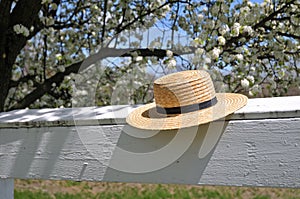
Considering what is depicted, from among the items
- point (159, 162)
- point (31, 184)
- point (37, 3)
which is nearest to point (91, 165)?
point (159, 162)

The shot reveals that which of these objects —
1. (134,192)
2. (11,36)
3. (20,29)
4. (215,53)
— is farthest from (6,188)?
(134,192)

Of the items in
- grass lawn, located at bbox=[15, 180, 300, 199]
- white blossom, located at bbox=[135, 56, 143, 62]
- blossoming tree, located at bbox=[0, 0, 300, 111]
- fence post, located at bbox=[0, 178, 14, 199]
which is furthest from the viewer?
grass lawn, located at bbox=[15, 180, 300, 199]

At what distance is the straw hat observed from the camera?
3.38 feet

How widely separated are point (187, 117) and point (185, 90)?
9 centimetres

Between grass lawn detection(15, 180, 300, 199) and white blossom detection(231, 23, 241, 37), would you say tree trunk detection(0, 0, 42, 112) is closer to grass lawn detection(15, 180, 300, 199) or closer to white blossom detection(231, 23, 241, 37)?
grass lawn detection(15, 180, 300, 199)

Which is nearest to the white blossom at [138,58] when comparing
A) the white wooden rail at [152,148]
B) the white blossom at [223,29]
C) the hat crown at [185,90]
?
the white blossom at [223,29]

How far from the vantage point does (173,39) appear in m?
3.09

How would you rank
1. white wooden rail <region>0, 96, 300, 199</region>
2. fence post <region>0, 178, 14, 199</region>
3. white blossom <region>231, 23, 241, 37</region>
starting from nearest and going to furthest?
white wooden rail <region>0, 96, 300, 199</region>
fence post <region>0, 178, 14, 199</region>
white blossom <region>231, 23, 241, 37</region>

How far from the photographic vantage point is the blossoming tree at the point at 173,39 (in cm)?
287

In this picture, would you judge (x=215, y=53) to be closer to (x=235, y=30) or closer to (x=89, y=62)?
(x=235, y=30)

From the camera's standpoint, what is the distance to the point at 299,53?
10.5ft

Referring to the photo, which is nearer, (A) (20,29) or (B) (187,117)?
(B) (187,117)

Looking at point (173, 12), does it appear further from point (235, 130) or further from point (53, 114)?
point (235, 130)

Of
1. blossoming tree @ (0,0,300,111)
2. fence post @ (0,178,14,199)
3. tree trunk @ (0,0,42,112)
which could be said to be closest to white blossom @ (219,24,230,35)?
blossoming tree @ (0,0,300,111)
